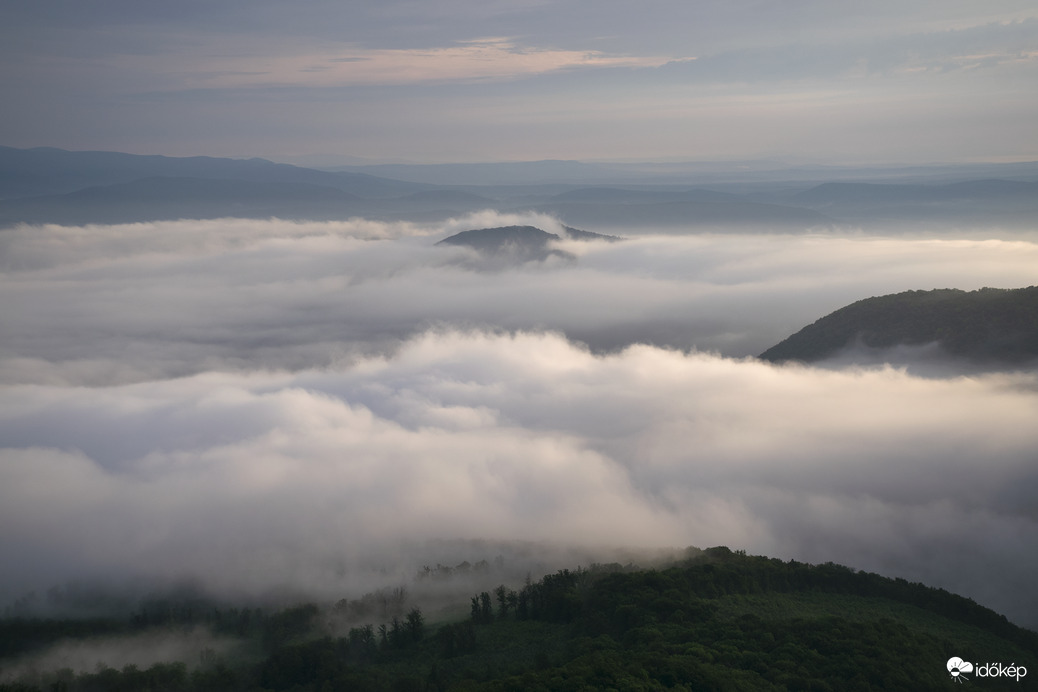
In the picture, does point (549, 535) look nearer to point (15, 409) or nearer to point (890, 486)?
point (890, 486)

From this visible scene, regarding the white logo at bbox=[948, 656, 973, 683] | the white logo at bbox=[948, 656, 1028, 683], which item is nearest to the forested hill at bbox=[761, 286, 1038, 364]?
the white logo at bbox=[948, 656, 1028, 683]

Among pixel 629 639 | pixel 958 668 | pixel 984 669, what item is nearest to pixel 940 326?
→ pixel 984 669

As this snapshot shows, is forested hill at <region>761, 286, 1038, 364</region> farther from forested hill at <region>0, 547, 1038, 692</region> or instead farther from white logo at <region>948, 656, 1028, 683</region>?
white logo at <region>948, 656, 1028, 683</region>

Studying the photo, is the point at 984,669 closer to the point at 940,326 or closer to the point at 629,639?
the point at 629,639

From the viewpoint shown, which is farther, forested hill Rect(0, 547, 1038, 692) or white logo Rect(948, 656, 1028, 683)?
white logo Rect(948, 656, 1028, 683)

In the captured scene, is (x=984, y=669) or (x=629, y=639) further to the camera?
(x=629, y=639)

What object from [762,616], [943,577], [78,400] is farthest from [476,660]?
[78,400]
